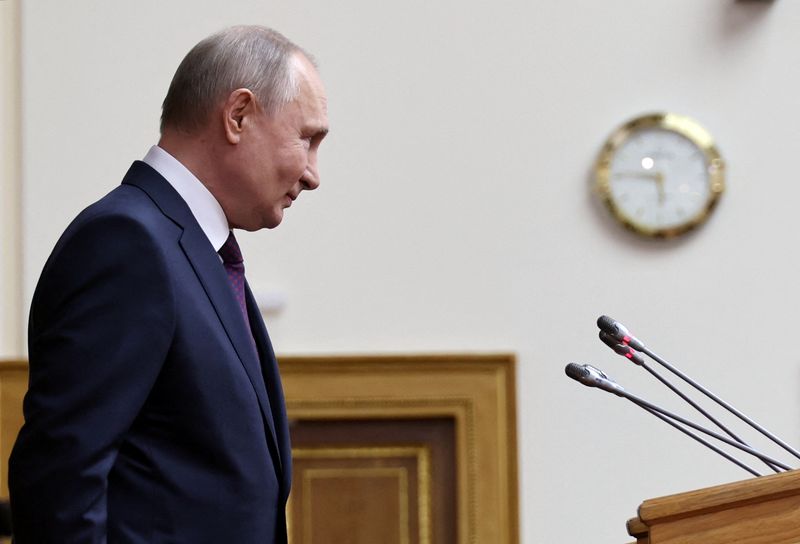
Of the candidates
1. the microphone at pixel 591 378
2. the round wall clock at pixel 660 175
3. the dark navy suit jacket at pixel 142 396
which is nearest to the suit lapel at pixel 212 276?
the dark navy suit jacket at pixel 142 396

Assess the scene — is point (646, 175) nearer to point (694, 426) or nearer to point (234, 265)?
point (694, 426)

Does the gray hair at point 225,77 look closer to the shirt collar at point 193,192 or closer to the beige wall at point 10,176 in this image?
the shirt collar at point 193,192

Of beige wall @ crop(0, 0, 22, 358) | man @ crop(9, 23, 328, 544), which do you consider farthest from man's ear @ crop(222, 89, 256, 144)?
beige wall @ crop(0, 0, 22, 358)

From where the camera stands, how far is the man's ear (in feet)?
6.24

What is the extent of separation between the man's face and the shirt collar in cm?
4

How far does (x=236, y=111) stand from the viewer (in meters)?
1.91

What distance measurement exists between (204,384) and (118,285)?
186mm

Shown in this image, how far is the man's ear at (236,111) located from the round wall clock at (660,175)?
3200 mm

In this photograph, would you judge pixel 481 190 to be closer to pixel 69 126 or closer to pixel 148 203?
pixel 69 126

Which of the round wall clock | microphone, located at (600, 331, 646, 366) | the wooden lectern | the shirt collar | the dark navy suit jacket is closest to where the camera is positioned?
the dark navy suit jacket

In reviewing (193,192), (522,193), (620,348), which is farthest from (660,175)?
(193,192)

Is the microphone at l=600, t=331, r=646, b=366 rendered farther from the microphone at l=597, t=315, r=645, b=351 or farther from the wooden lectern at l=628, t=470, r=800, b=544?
the wooden lectern at l=628, t=470, r=800, b=544

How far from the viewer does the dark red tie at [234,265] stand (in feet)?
6.50

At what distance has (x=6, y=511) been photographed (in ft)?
10.3
